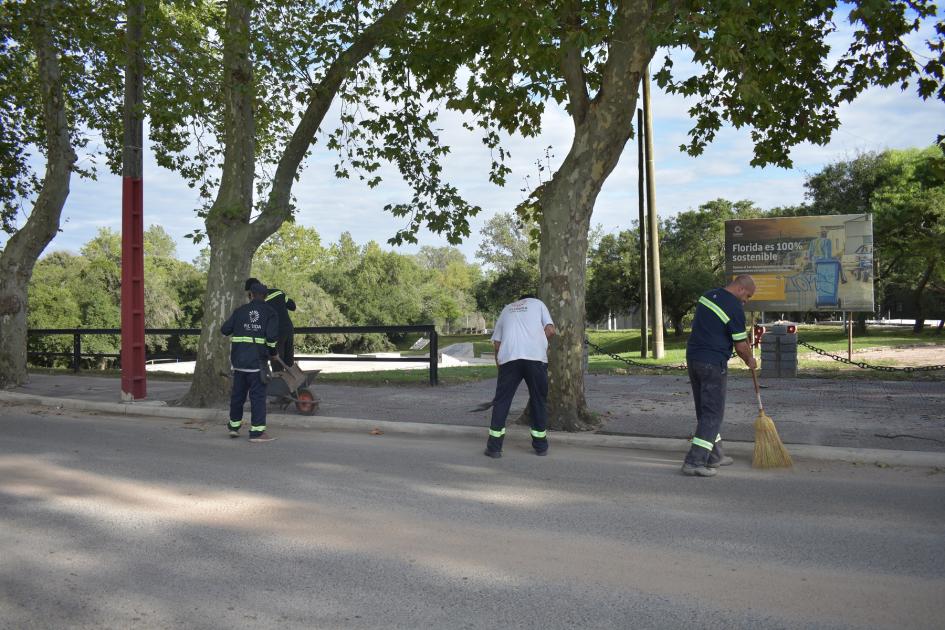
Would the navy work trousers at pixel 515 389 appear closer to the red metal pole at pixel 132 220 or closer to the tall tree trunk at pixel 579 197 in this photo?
the tall tree trunk at pixel 579 197

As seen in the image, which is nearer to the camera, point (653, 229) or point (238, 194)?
point (238, 194)

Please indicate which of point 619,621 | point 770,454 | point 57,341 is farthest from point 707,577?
point 57,341

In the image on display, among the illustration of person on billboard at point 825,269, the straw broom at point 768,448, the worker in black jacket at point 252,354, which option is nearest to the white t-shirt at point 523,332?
the straw broom at point 768,448

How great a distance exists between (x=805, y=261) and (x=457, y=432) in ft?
46.8

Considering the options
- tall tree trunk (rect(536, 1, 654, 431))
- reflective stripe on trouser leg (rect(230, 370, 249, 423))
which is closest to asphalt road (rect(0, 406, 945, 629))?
reflective stripe on trouser leg (rect(230, 370, 249, 423))

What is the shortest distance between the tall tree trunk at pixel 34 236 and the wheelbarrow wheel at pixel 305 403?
29.5 ft

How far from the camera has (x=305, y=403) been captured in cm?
1120

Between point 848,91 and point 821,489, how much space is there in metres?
8.53

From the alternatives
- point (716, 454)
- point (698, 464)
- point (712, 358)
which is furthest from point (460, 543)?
point (716, 454)

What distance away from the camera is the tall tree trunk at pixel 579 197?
31.1ft

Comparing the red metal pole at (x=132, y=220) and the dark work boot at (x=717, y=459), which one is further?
the red metal pole at (x=132, y=220)

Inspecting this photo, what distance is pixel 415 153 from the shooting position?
46.3 ft

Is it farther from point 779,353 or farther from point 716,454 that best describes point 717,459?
point 779,353

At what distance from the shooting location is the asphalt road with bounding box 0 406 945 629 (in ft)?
12.9
